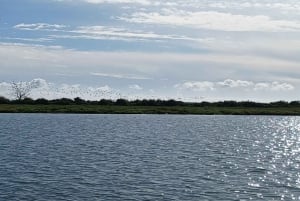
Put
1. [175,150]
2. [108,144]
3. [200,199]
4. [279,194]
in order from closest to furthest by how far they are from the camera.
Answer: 1. [200,199]
2. [279,194]
3. [175,150]
4. [108,144]

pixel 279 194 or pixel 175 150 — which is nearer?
pixel 279 194

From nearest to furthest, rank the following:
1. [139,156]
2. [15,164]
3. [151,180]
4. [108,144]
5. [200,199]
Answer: [200,199]
[151,180]
[15,164]
[139,156]
[108,144]

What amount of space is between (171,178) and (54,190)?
10.8 meters

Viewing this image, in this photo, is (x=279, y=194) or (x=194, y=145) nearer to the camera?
(x=279, y=194)

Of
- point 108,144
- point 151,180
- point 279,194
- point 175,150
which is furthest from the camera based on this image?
point 108,144

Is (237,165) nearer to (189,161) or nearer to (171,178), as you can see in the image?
(189,161)

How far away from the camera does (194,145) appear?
258ft

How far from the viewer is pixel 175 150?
70.5m

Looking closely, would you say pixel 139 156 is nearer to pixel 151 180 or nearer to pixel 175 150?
pixel 175 150

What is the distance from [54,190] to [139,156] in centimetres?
2275

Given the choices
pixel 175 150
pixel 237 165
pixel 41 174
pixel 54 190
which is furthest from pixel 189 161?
pixel 54 190

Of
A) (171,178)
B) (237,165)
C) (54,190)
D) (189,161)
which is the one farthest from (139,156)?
(54,190)

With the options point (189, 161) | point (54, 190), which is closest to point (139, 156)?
point (189, 161)

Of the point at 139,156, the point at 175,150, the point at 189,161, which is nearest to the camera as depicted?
the point at 189,161
